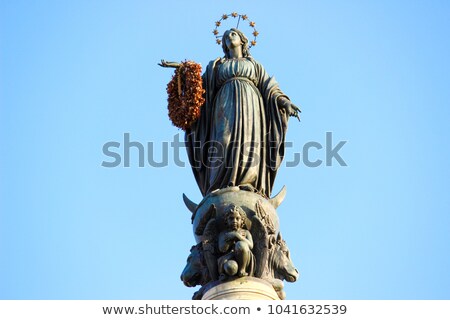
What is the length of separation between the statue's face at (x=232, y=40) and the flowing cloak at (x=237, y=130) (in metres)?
0.41

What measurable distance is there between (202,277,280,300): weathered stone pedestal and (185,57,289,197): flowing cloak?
2.34 meters

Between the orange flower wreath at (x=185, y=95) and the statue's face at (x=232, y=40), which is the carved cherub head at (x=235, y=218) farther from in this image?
the statue's face at (x=232, y=40)

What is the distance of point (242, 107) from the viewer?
24.2 m

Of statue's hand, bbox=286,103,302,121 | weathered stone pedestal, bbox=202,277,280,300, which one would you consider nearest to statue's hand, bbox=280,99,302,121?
statue's hand, bbox=286,103,302,121

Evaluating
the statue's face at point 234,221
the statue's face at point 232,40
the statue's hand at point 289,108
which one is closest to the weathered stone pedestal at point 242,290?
the statue's face at point 234,221

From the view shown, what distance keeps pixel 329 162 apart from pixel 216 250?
4.73 metres

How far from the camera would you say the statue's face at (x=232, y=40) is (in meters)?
25.6

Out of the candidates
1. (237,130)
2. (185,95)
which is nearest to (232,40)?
(185,95)

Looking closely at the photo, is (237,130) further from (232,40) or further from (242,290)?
(242,290)

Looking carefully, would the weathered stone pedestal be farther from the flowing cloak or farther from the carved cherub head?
the flowing cloak

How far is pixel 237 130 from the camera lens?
23.9m
